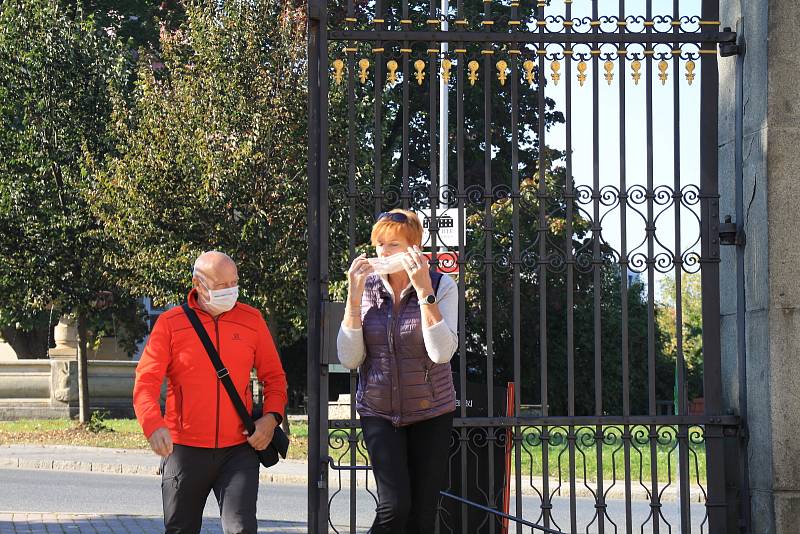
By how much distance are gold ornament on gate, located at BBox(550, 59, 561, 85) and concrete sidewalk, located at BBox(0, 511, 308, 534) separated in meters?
4.89

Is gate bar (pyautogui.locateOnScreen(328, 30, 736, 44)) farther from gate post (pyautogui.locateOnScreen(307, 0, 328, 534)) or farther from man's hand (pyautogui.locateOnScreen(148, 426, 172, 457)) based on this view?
man's hand (pyautogui.locateOnScreen(148, 426, 172, 457))

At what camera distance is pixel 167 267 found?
68.4 ft

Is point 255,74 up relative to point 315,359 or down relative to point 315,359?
up

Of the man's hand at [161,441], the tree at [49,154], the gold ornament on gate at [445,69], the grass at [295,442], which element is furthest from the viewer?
the tree at [49,154]

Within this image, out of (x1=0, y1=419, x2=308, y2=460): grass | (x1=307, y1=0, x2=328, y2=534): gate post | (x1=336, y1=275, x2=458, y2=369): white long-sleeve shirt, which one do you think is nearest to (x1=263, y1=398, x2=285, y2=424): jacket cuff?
(x1=336, y1=275, x2=458, y2=369): white long-sleeve shirt

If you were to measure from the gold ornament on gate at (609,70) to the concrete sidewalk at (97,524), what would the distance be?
4.97 metres

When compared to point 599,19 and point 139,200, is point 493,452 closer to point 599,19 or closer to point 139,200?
point 599,19

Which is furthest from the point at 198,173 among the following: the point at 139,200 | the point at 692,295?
the point at 692,295

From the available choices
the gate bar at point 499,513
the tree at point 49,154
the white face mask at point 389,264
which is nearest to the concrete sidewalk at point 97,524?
the gate bar at point 499,513

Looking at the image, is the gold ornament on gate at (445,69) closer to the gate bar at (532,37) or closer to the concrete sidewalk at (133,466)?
the gate bar at (532,37)

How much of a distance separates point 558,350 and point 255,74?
1405cm

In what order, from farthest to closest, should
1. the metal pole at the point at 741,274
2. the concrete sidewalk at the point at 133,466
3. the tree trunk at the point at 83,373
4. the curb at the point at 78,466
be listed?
the tree trunk at the point at 83,373 → the curb at the point at 78,466 → the concrete sidewalk at the point at 133,466 → the metal pole at the point at 741,274

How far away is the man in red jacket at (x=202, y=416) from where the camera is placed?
5.80 m

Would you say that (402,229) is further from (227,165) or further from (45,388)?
(45,388)
